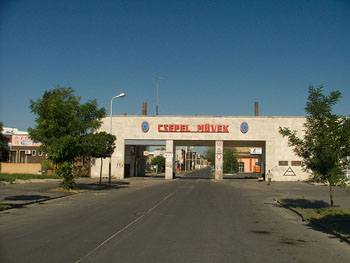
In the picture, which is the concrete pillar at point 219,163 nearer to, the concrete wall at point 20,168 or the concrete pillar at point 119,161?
the concrete pillar at point 119,161

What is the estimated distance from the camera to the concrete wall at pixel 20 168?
48000 millimetres

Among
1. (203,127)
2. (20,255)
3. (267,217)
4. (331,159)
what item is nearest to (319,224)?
(267,217)

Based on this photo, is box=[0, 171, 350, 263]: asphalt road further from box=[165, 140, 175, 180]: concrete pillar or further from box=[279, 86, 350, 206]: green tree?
box=[165, 140, 175, 180]: concrete pillar

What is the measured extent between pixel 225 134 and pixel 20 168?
2755 cm

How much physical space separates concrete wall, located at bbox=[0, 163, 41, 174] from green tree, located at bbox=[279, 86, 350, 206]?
39783 mm

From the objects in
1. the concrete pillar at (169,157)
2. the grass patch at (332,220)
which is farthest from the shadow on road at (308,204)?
the concrete pillar at (169,157)

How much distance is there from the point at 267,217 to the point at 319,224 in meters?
2.22

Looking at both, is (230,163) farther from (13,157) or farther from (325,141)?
(325,141)

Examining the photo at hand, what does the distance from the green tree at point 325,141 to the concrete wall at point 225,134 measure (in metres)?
31.8

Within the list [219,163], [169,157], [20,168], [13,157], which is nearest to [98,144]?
[169,157]

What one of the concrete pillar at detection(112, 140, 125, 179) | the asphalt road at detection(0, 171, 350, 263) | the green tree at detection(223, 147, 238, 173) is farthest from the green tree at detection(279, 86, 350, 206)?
the green tree at detection(223, 147, 238, 173)

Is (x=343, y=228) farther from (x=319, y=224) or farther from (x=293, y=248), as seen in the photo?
(x=293, y=248)

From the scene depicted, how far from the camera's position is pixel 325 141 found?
48.2ft

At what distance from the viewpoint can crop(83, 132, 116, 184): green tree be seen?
2578 centimetres
